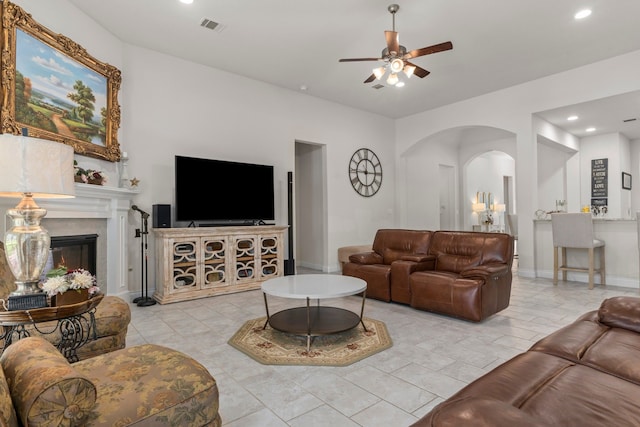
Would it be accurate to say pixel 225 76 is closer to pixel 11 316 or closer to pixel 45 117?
pixel 45 117

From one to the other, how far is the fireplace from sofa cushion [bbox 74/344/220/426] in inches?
95.0

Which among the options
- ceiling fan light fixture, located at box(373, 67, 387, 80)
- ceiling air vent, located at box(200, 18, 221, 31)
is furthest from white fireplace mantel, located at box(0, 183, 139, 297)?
ceiling fan light fixture, located at box(373, 67, 387, 80)

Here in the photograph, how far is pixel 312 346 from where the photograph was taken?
9.16ft

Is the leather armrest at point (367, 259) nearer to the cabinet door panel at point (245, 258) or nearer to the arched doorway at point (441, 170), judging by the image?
the cabinet door panel at point (245, 258)

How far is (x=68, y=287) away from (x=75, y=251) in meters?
2.26

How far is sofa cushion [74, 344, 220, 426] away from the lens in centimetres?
114

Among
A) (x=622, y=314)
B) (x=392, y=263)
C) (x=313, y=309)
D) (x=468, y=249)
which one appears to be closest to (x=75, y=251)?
(x=313, y=309)

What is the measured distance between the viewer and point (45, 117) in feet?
10.5

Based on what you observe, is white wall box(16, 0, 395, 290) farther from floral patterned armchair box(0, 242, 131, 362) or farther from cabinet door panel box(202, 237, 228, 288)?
floral patterned armchair box(0, 242, 131, 362)

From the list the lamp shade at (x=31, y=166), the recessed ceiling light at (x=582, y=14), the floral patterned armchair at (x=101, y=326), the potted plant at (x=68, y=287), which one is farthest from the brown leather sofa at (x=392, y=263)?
the lamp shade at (x=31, y=166)

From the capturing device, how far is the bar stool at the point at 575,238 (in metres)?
4.77

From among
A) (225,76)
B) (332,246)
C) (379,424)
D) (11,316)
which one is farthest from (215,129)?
(379,424)

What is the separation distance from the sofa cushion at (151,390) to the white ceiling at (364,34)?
11.3 ft

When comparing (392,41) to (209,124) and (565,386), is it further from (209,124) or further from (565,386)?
(565,386)
